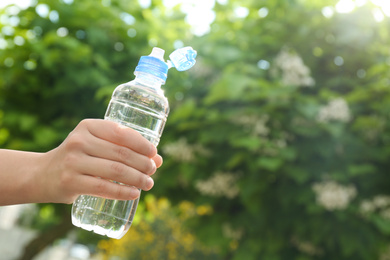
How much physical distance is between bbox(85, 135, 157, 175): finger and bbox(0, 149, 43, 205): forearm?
0.18 meters

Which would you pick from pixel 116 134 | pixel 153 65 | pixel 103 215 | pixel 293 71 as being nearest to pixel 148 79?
pixel 153 65

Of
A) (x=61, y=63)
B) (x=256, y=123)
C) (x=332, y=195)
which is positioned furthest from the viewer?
(x=61, y=63)

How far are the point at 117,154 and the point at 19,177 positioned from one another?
0.96 feet

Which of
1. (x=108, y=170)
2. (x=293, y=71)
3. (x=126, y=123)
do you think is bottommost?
(x=108, y=170)

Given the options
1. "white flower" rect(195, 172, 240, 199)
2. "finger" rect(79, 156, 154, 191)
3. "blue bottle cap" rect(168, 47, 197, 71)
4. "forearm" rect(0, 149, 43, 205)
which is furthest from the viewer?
"white flower" rect(195, 172, 240, 199)

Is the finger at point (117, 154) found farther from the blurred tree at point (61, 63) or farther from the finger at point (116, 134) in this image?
the blurred tree at point (61, 63)

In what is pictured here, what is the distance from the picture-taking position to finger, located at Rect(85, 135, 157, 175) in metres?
1.04

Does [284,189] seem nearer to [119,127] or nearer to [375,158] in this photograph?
[375,158]

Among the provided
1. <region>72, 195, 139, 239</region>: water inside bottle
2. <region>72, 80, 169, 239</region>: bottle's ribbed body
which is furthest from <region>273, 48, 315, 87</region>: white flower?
<region>72, 195, 139, 239</region>: water inside bottle

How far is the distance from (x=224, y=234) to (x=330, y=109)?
1.31 m

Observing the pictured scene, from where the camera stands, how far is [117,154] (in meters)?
1.05

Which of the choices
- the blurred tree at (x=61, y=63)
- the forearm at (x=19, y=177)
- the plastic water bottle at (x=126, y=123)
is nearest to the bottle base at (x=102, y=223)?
the plastic water bottle at (x=126, y=123)

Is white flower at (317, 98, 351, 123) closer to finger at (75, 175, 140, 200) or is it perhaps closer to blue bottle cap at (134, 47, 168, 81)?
blue bottle cap at (134, 47, 168, 81)

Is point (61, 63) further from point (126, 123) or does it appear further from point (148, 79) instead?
point (148, 79)
